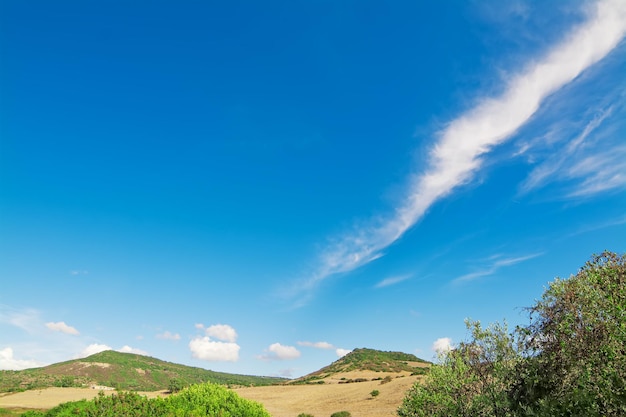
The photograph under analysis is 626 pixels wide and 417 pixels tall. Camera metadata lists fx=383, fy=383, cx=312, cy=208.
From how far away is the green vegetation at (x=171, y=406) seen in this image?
17.1 metres

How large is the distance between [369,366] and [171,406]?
14458 cm

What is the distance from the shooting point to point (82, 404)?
A: 1770 cm

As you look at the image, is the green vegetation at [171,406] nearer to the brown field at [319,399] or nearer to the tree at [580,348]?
the tree at [580,348]

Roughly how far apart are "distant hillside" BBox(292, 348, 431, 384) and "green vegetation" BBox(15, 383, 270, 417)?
10688 centimetres

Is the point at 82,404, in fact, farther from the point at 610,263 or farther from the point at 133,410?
the point at 610,263

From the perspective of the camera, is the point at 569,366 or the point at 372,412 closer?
the point at 569,366

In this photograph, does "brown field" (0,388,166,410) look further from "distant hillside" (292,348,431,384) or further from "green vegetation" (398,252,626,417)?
"green vegetation" (398,252,626,417)

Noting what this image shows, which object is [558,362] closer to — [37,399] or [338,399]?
[338,399]

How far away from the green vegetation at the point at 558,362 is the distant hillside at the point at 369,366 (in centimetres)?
10468

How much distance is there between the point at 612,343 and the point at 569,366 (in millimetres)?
2762

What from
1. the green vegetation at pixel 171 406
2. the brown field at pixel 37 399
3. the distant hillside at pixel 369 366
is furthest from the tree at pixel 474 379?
the distant hillside at pixel 369 366

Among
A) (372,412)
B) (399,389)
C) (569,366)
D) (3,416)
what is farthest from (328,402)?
(569,366)

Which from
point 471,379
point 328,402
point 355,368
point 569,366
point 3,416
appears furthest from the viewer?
point 355,368

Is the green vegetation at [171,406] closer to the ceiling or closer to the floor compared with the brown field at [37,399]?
closer to the ceiling
